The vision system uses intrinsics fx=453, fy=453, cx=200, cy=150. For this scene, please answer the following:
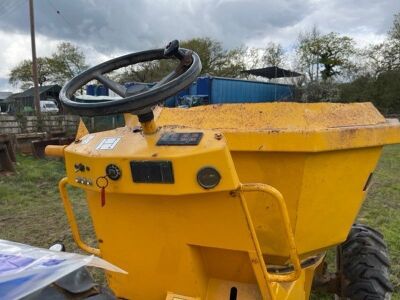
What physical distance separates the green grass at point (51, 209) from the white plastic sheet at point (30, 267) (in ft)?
8.27

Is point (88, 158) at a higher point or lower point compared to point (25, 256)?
A: higher

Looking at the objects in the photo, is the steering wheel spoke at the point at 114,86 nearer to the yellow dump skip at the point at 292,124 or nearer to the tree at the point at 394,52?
the yellow dump skip at the point at 292,124

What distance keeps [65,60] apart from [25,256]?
2058 inches

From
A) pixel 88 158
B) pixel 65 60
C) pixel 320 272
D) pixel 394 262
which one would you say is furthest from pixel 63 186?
pixel 65 60

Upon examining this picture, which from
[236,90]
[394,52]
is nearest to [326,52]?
[394,52]

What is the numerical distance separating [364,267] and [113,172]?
161 centimetres

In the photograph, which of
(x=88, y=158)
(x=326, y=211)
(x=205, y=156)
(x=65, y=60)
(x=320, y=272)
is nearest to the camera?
(x=205, y=156)

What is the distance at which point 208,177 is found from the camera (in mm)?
1464

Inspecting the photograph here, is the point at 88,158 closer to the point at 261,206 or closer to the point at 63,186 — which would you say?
the point at 63,186

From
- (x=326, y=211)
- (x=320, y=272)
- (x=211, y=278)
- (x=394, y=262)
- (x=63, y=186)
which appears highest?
(x=63, y=186)

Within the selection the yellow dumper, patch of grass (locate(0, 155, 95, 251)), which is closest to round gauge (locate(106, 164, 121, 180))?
the yellow dumper

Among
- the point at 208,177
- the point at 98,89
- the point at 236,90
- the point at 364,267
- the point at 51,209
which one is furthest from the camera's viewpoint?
the point at 236,90

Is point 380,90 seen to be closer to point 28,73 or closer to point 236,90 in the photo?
point 236,90

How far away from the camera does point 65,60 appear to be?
50281mm
